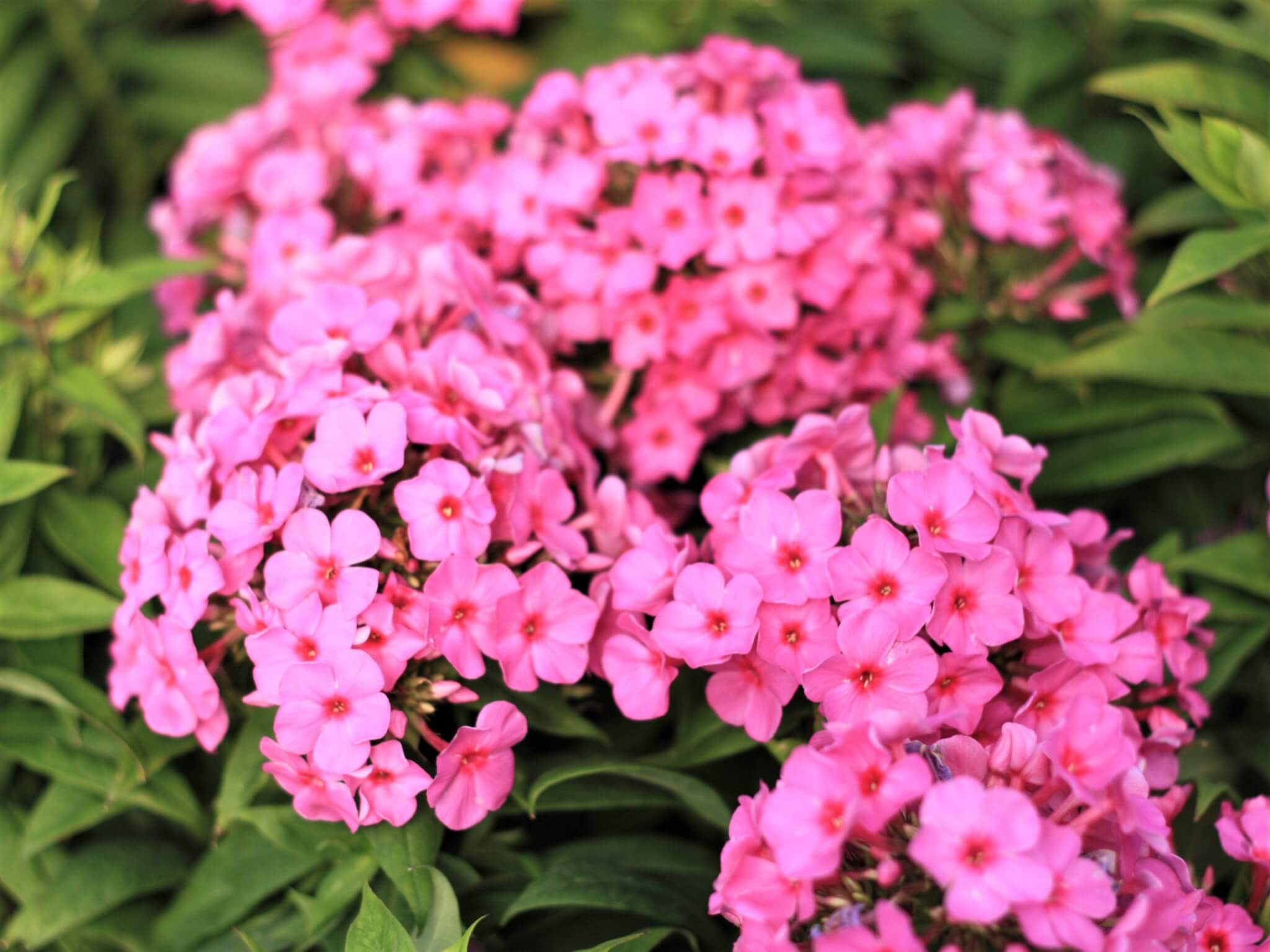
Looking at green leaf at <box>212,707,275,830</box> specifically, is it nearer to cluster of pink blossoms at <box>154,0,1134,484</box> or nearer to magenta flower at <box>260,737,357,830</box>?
magenta flower at <box>260,737,357,830</box>

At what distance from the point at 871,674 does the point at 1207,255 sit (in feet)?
2.47

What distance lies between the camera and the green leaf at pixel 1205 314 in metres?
1.54

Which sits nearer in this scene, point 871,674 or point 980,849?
point 980,849

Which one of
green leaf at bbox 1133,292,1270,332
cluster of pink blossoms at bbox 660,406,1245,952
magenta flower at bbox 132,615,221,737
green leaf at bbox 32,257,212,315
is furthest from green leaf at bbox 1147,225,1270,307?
green leaf at bbox 32,257,212,315

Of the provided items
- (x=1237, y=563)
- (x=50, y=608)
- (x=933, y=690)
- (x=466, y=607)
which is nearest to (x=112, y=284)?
(x=50, y=608)

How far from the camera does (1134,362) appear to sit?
62.6 inches

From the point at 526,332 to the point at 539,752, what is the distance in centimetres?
61

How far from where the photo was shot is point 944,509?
1217 mm

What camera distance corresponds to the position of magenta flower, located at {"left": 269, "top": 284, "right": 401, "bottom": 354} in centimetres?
147

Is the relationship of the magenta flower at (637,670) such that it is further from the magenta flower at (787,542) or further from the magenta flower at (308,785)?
the magenta flower at (308,785)

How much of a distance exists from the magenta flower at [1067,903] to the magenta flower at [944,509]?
1.08ft

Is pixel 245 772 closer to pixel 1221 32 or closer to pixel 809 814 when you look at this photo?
pixel 809 814

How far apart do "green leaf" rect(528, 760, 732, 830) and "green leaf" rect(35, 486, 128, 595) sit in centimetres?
73

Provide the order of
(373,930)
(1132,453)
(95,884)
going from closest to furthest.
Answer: (373,930)
(95,884)
(1132,453)
